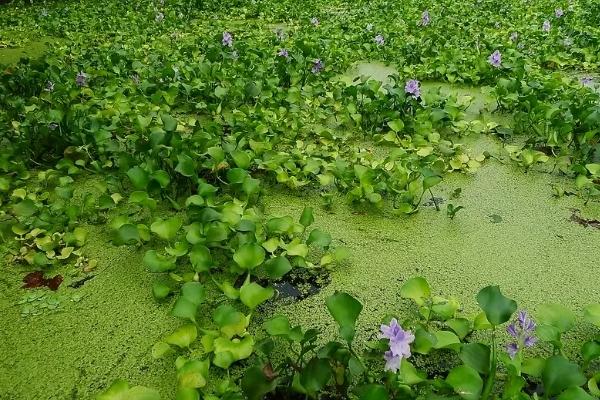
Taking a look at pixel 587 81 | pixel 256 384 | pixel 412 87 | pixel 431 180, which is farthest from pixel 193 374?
pixel 587 81

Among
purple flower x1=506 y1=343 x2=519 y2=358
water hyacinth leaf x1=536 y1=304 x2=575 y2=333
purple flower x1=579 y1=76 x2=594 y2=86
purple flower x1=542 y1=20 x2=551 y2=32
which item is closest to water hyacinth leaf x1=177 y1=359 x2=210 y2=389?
A: purple flower x1=506 y1=343 x2=519 y2=358

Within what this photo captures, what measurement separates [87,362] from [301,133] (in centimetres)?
158

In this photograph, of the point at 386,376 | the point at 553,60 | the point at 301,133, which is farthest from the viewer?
the point at 553,60

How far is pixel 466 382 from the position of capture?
1.11 metres

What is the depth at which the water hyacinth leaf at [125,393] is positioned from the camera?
43.0 inches

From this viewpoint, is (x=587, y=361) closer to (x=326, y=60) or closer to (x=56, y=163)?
(x=56, y=163)

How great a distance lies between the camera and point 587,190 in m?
2.06

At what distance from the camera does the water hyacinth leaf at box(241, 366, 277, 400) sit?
1116mm

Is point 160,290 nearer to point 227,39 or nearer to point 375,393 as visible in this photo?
point 375,393

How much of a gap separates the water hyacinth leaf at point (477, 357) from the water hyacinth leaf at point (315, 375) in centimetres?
28

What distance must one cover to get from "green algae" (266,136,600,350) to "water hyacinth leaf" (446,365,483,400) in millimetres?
303

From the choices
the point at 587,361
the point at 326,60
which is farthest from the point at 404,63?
the point at 587,361

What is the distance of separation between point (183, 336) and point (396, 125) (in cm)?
152

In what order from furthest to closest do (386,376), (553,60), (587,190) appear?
1. (553,60)
2. (587,190)
3. (386,376)
